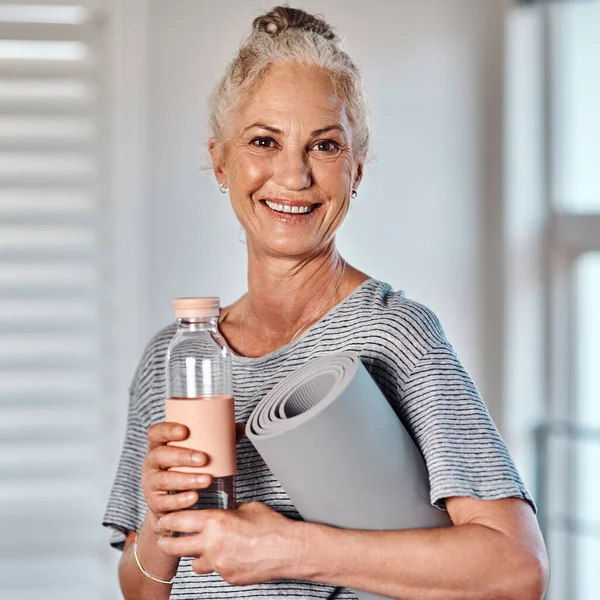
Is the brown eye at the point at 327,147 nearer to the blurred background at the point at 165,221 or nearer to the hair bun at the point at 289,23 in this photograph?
the hair bun at the point at 289,23

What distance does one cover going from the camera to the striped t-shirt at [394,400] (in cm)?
114

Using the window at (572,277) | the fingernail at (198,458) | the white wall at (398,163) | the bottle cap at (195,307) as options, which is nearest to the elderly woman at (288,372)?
the fingernail at (198,458)

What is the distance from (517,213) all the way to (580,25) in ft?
1.87

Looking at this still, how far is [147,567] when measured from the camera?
132cm

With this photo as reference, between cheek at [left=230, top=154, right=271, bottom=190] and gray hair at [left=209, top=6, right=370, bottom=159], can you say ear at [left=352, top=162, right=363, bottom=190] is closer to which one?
gray hair at [left=209, top=6, right=370, bottom=159]

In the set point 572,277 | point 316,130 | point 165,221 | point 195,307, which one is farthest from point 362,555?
point 572,277

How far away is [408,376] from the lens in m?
1.22

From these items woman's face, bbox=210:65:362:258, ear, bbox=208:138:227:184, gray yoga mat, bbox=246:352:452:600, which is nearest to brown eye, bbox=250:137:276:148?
woman's face, bbox=210:65:362:258

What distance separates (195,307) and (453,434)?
352mm

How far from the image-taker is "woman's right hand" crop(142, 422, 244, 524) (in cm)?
105

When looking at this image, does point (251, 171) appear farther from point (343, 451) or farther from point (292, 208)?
point (343, 451)

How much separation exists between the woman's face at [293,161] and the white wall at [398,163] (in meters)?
1.09

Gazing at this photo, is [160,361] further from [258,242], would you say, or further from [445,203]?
[445,203]

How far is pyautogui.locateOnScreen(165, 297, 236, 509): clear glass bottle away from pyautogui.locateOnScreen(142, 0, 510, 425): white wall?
51.5 inches
